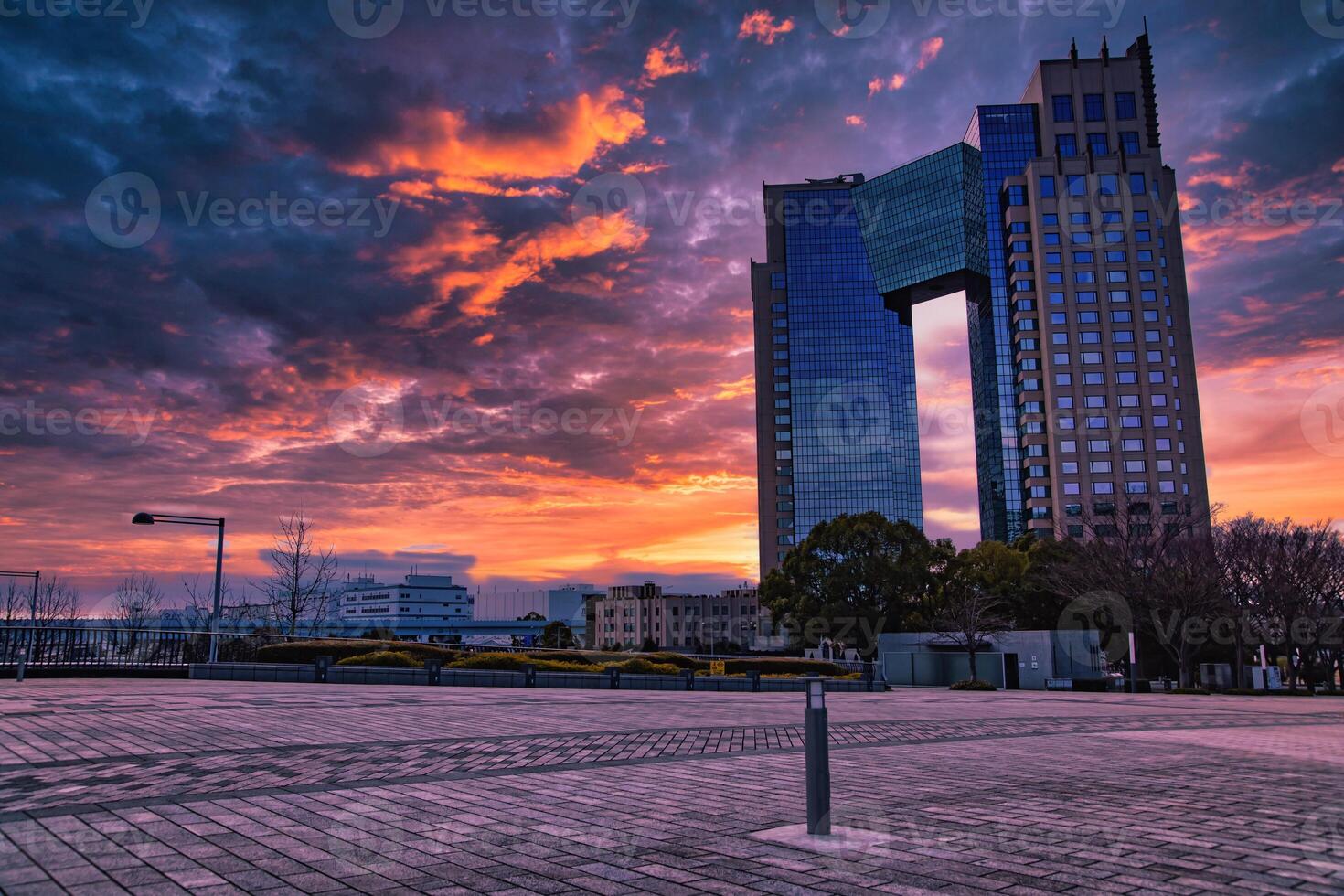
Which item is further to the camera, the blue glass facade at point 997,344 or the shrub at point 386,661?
the blue glass facade at point 997,344

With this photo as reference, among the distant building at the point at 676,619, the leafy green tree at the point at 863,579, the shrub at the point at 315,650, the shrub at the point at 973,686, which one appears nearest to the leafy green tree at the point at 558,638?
the distant building at the point at 676,619

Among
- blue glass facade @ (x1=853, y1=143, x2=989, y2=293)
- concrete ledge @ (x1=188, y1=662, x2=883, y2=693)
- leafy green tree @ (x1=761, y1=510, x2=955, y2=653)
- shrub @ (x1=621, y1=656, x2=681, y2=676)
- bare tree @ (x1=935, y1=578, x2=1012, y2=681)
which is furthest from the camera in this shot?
blue glass facade @ (x1=853, y1=143, x2=989, y2=293)

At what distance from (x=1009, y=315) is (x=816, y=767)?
13503 centimetres

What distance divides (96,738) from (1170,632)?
42578 millimetres

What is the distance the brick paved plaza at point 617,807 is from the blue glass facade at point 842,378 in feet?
458

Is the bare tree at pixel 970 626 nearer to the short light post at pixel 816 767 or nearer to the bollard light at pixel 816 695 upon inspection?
the short light post at pixel 816 767

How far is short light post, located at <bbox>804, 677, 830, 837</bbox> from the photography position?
219 inches

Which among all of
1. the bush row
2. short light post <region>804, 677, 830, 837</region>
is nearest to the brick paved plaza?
short light post <region>804, 677, 830, 837</region>

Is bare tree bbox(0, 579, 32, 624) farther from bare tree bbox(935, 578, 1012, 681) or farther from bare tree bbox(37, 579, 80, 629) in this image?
bare tree bbox(935, 578, 1012, 681)

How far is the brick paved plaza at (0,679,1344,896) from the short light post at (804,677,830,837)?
0.39 meters

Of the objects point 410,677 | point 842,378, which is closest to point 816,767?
point 410,677

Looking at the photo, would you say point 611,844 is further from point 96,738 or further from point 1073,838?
point 96,738

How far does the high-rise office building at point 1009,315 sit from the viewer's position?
11825cm

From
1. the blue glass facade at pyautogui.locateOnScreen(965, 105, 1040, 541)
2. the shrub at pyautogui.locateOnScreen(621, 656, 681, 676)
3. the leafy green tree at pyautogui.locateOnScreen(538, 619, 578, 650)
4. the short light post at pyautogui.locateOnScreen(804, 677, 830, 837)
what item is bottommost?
the leafy green tree at pyautogui.locateOnScreen(538, 619, 578, 650)
